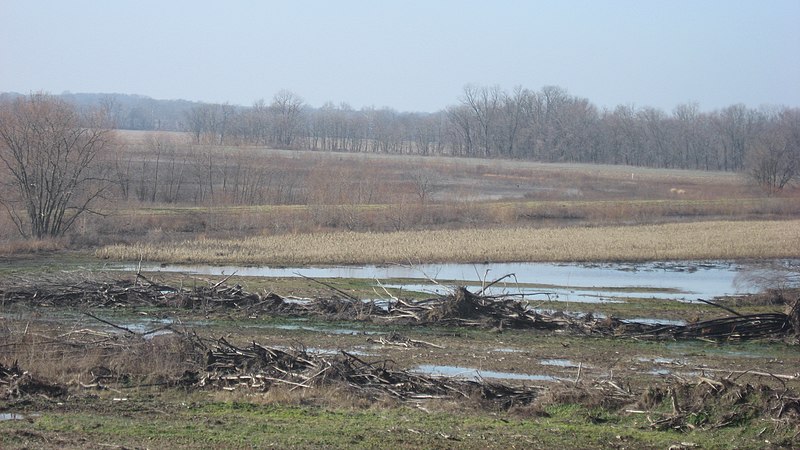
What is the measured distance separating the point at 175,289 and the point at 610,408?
14.3 m

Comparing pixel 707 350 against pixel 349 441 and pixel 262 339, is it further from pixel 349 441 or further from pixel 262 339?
pixel 349 441

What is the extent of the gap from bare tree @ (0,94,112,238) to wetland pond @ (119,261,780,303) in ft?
31.6

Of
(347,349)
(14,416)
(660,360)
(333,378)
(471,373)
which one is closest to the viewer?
(14,416)

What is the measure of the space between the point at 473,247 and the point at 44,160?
801 inches

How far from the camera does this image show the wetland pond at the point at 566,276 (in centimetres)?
2664

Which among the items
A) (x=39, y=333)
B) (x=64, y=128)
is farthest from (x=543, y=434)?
(x=64, y=128)

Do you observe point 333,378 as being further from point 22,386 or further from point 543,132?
point 543,132

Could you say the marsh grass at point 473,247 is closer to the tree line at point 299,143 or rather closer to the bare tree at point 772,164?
the tree line at point 299,143

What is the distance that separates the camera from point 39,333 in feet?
51.8

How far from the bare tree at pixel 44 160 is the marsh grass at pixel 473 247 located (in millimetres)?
5129

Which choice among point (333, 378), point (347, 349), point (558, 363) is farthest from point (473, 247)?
point (333, 378)

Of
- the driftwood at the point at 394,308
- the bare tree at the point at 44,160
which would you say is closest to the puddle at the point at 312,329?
the driftwood at the point at 394,308

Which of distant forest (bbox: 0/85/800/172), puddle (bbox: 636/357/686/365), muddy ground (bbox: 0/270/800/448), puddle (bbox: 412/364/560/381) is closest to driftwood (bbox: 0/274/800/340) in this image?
muddy ground (bbox: 0/270/800/448)

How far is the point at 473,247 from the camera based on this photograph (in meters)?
36.6
